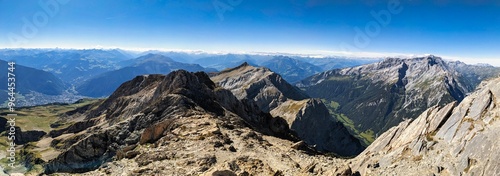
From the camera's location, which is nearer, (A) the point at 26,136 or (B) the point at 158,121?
(B) the point at 158,121

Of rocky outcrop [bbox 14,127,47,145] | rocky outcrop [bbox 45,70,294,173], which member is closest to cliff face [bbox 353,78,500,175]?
rocky outcrop [bbox 45,70,294,173]

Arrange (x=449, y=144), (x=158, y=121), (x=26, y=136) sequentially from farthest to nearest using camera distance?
(x=26, y=136)
(x=158, y=121)
(x=449, y=144)

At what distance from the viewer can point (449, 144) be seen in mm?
42312

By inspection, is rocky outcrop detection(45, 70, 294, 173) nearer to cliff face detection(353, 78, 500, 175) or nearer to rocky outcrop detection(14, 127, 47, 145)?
cliff face detection(353, 78, 500, 175)

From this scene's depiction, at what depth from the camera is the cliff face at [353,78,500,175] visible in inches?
1465

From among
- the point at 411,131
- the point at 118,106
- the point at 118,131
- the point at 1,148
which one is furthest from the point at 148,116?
the point at 1,148

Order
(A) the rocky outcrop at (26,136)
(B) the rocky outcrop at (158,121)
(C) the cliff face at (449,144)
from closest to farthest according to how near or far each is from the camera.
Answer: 1. (C) the cliff face at (449,144)
2. (B) the rocky outcrop at (158,121)
3. (A) the rocky outcrop at (26,136)

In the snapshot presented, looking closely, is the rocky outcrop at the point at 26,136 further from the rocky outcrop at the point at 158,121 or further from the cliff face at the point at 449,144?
the cliff face at the point at 449,144

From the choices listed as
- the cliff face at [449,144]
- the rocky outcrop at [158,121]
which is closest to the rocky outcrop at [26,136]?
the rocky outcrop at [158,121]

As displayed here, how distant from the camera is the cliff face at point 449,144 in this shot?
1465 inches

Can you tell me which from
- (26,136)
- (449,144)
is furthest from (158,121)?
(26,136)

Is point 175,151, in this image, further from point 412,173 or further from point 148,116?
point 412,173

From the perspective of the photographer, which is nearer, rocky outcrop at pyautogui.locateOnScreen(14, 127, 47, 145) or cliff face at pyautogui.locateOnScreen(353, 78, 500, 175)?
cliff face at pyautogui.locateOnScreen(353, 78, 500, 175)

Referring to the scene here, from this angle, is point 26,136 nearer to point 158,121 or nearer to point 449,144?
point 158,121
